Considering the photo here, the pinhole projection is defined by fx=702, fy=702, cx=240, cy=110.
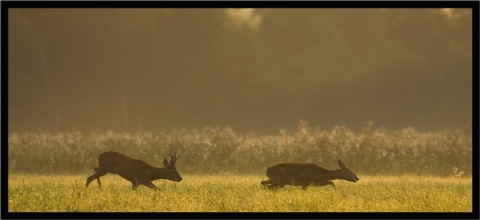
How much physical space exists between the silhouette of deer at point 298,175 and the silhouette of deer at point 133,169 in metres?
2.36

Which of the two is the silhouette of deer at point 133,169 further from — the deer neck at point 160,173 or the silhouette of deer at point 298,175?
the silhouette of deer at point 298,175

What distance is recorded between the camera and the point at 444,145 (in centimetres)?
2297

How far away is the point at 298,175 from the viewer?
16875 mm

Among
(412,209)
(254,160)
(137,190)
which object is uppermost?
(254,160)

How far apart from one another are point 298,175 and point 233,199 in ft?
10.3

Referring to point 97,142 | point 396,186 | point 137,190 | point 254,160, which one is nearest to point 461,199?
point 396,186

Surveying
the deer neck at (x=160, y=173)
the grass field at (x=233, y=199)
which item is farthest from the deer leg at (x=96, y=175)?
the deer neck at (x=160, y=173)

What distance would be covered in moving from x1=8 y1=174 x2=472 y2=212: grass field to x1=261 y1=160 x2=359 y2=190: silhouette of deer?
0.19 meters

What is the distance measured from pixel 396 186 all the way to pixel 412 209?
12.1ft

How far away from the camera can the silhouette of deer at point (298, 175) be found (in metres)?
16.7

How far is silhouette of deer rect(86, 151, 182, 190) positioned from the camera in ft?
56.1

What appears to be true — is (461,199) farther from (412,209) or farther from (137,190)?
(137,190)

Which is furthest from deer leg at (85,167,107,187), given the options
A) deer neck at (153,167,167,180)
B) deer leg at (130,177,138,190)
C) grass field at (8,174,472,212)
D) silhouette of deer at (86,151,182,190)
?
deer neck at (153,167,167,180)

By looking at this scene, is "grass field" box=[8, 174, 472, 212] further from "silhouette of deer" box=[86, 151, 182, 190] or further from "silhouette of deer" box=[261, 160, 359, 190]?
"silhouette of deer" box=[86, 151, 182, 190]
